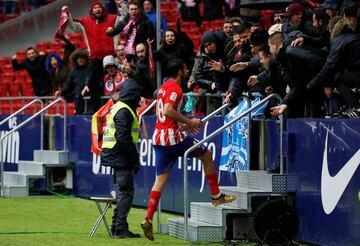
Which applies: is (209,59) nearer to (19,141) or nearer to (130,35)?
(130,35)

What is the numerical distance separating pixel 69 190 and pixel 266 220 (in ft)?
28.4

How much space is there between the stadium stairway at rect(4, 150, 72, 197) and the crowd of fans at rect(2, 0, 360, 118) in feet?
Answer: 3.11

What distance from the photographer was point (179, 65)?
14.9 metres

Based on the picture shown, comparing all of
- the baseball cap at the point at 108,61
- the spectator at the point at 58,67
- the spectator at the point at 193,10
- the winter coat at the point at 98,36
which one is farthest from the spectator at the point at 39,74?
the baseball cap at the point at 108,61

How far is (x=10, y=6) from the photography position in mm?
34938

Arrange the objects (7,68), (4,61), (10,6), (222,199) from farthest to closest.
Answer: (10,6), (4,61), (7,68), (222,199)

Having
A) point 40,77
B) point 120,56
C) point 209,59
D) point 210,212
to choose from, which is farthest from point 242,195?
point 40,77

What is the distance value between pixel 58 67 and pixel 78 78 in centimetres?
233

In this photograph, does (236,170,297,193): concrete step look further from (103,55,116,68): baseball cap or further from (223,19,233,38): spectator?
(103,55,116,68): baseball cap

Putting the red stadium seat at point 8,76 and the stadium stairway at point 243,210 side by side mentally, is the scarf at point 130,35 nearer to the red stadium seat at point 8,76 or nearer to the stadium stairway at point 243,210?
the stadium stairway at point 243,210

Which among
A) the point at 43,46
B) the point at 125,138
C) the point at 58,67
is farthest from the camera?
the point at 43,46

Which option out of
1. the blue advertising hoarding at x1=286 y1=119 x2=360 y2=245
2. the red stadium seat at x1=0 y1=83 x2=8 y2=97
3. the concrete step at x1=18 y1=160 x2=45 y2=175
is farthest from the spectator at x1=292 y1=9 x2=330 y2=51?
the red stadium seat at x1=0 y1=83 x2=8 y2=97

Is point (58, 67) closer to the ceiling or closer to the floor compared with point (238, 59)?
closer to the ceiling

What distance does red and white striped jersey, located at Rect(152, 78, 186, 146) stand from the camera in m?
14.8
